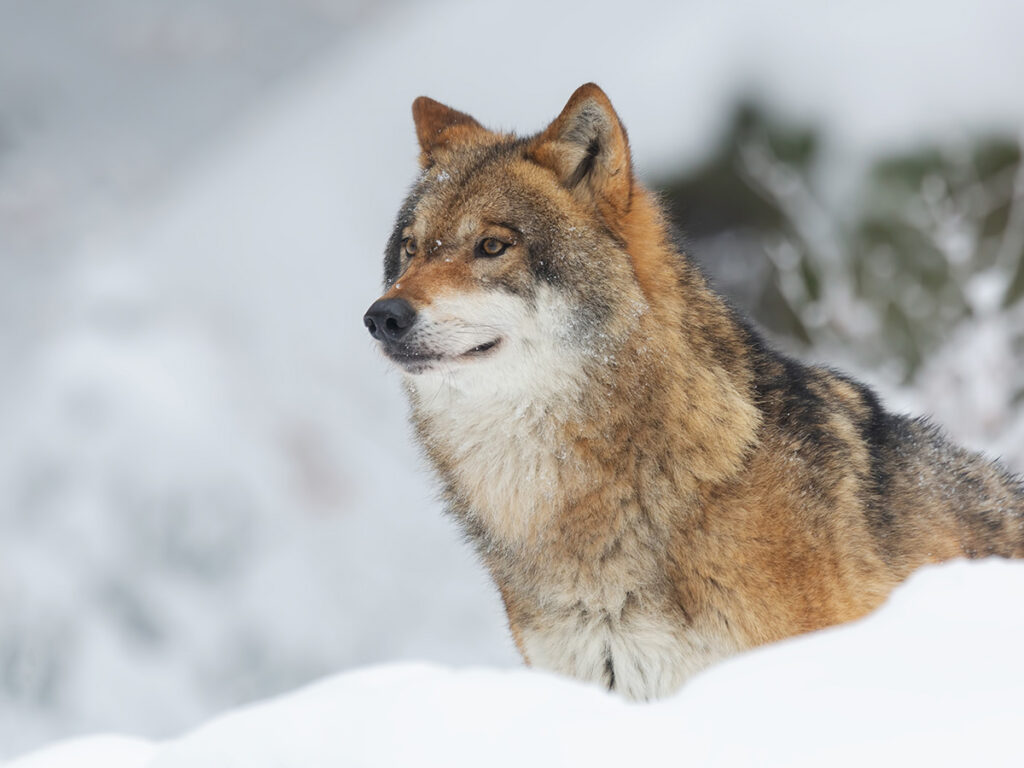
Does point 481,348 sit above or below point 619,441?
above

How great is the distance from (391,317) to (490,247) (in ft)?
1.38

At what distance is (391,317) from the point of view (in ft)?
10.3

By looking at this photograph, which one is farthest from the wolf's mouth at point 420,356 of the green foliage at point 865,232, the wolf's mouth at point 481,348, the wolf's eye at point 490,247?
the green foliage at point 865,232

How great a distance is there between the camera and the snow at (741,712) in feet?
5.00

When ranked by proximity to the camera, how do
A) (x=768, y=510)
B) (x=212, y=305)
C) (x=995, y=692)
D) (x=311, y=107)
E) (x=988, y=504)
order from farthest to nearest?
(x=311, y=107)
(x=212, y=305)
(x=988, y=504)
(x=768, y=510)
(x=995, y=692)

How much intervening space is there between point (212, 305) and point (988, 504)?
9083mm

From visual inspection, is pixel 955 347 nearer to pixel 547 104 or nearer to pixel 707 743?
pixel 547 104

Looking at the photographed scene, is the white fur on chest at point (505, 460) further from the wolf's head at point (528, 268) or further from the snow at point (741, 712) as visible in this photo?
the snow at point (741, 712)

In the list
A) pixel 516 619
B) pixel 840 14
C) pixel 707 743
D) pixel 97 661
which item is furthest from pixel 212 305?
pixel 707 743

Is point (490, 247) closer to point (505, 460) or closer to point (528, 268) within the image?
point (528, 268)

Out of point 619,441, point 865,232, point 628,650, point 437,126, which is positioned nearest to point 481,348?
point 619,441

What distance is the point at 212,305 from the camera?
1117 cm

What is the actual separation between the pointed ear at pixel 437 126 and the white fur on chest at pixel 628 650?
1788 mm

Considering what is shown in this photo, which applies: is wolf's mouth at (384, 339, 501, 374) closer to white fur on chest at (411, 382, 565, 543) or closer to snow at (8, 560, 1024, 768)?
white fur on chest at (411, 382, 565, 543)
